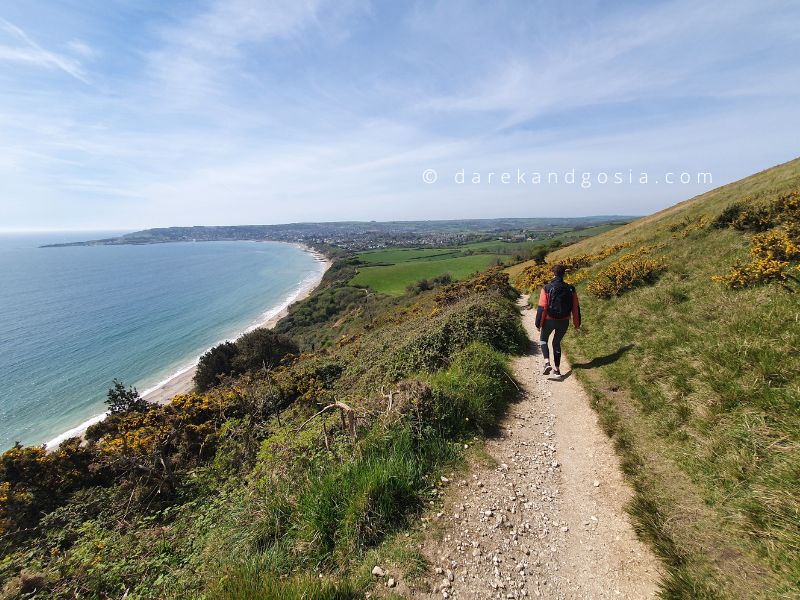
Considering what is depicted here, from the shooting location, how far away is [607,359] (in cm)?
827

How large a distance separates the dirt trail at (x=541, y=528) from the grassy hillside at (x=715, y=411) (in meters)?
0.33

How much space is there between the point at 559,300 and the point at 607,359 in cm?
183

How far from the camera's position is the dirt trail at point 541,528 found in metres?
3.36

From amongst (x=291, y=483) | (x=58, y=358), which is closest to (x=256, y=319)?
(x=58, y=358)

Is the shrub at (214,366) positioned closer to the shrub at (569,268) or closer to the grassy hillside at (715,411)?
the shrub at (569,268)

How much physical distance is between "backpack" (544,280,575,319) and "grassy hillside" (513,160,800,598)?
150 centimetres

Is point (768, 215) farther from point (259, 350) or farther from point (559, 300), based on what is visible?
point (259, 350)

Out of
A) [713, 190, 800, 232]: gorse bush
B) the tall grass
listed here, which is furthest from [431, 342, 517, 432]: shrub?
[713, 190, 800, 232]: gorse bush

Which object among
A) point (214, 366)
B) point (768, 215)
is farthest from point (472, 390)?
point (214, 366)

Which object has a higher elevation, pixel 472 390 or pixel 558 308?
pixel 558 308

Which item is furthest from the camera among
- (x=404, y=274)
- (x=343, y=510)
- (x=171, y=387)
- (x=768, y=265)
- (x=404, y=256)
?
(x=404, y=256)

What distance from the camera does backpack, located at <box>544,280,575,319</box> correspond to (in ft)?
27.4

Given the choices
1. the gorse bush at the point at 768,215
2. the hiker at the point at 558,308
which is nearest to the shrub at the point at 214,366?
the hiker at the point at 558,308

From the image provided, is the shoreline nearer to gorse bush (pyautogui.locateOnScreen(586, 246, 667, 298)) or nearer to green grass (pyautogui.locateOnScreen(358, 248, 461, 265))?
gorse bush (pyautogui.locateOnScreen(586, 246, 667, 298))
